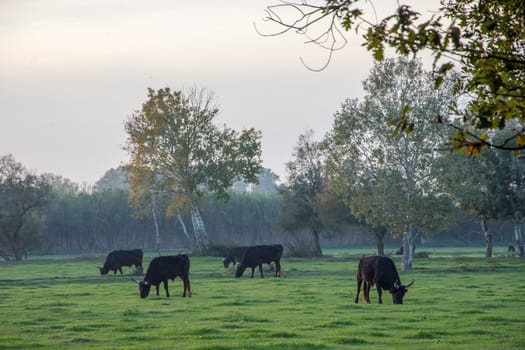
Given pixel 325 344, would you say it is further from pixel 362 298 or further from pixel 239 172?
pixel 239 172

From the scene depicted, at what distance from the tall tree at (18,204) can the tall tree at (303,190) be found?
65.6ft

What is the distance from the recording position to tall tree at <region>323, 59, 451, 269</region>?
136 feet

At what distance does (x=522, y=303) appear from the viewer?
23062 mm

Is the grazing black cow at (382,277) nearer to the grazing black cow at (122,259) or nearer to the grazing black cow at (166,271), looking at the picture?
the grazing black cow at (166,271)

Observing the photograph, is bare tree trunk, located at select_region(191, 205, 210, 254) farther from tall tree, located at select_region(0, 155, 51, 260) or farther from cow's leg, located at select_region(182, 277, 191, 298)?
cow's leg, located at select_region(182, 277, 191, 298)

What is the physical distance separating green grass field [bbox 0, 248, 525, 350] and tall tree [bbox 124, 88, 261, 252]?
32738 millimetres

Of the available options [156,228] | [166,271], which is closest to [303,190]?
[156,228]

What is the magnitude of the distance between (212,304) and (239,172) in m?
45.0

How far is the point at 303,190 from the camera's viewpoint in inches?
2589

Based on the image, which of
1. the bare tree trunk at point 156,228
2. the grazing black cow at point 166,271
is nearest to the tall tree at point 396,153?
the grazing black cow at point 166,271

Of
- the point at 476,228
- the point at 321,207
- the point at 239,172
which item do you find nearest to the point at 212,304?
the point at 321,207

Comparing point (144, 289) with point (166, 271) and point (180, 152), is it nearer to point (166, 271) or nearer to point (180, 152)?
point (166, 271)

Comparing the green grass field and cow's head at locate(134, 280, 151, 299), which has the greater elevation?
cow's head at locate(134, 280, 151, 299)

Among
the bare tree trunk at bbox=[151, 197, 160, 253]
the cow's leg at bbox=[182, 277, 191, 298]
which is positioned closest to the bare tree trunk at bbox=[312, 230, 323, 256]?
the bare tree trunk at bbox=[151, 197, 160, 253]
